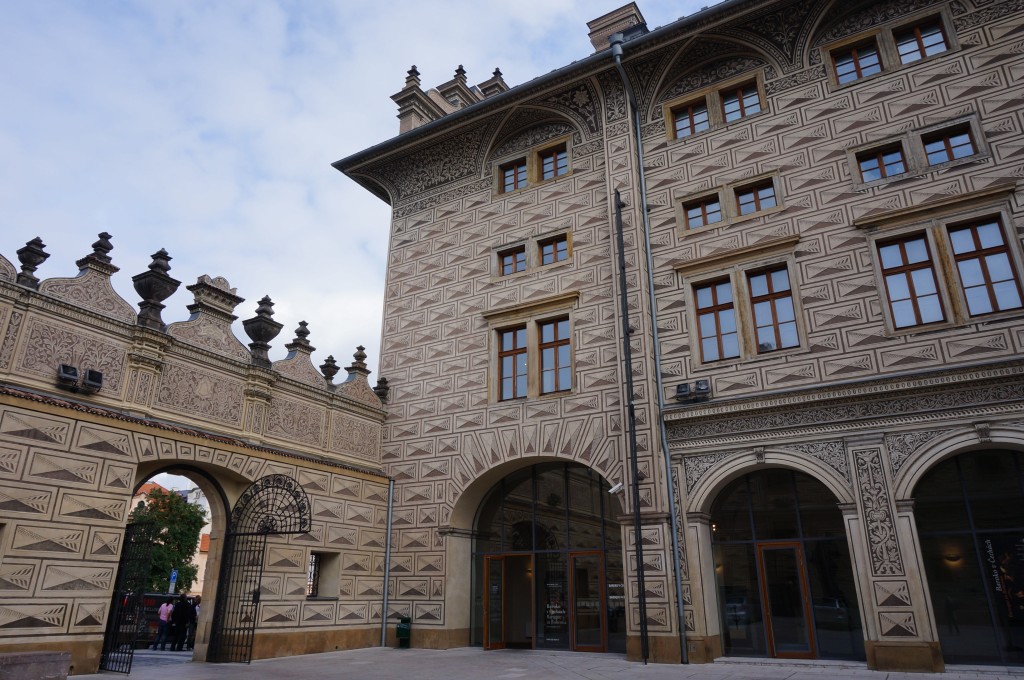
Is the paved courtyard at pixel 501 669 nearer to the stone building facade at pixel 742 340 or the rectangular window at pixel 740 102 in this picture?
the stone building facade at pixel 742 340

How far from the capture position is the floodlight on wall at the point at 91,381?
1003 centimetres

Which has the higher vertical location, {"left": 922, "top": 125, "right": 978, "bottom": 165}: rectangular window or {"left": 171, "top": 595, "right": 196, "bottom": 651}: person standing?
{"left": 922, "top": 125, "right": 978, "bottom": 165}: rectangular window

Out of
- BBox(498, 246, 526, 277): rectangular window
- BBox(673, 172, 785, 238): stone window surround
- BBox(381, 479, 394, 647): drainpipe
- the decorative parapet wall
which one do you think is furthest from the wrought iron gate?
BBox(673, 172, 785, 238): stone window surround

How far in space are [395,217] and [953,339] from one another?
1267cm

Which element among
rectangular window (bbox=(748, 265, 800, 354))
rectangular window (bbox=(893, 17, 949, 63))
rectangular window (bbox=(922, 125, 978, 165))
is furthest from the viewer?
rectangular window (bbox=(893, 17, 949, 63))

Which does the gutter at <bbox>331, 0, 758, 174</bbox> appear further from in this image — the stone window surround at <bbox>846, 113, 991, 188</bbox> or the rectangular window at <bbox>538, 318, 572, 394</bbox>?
the rectangular window at <bbox>538, 318, 572, 394</bbox>

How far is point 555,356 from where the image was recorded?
1420 cm

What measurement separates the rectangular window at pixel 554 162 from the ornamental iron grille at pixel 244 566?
8.81 meters

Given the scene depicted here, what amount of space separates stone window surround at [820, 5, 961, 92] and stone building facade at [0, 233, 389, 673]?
11448 mm

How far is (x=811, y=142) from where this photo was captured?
41.7 feet

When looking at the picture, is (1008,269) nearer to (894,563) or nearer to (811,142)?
(811,142)

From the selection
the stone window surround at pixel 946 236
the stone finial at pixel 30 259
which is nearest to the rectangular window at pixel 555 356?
the stone window surround at pixel 946 236

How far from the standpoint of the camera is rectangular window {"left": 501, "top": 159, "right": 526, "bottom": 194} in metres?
16.4

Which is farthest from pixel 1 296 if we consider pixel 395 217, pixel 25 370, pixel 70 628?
pixel 395 217
